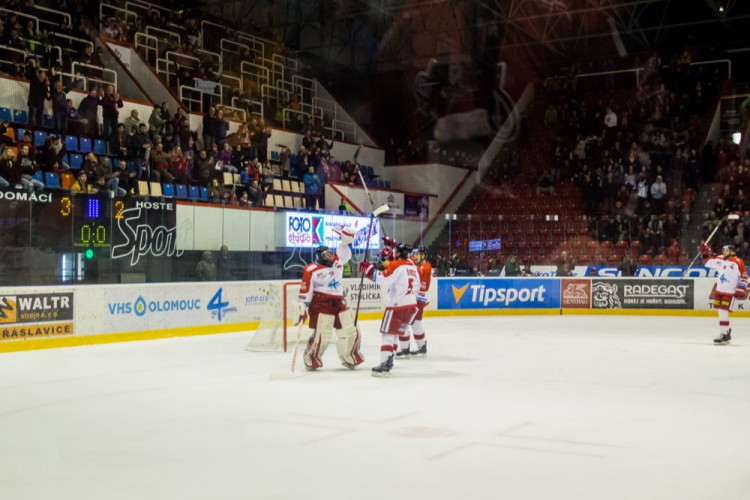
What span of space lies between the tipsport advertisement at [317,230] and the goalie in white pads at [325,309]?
6141mm

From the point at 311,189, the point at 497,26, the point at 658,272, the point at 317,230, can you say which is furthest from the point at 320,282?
the point at 497,26

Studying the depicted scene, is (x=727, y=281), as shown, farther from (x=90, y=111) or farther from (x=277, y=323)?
(x=90, y=111)

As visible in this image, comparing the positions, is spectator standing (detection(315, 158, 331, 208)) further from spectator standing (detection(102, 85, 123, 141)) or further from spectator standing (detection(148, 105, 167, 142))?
spectator standing (detection(102, 85, 123, 141))

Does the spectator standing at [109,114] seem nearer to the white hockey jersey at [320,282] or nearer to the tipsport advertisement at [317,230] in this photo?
the tipsport advertisement at [317,230]

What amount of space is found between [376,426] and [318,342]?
3642mm

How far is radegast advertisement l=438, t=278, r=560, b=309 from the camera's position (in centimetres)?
2062

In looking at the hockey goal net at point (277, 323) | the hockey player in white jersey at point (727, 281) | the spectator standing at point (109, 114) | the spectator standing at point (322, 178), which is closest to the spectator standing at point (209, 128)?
the spectator standing at point (109, 114)

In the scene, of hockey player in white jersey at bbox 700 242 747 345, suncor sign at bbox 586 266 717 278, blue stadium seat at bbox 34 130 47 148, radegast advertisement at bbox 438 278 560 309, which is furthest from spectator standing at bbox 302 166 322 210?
hockey player in white jersey at bbox 700 242 747 345

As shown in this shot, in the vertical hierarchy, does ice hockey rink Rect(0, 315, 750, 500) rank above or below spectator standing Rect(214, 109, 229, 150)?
below

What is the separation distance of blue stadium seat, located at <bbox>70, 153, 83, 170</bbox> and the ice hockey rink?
6111 millimetres

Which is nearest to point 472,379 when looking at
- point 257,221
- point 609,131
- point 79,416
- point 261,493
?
point 79,416

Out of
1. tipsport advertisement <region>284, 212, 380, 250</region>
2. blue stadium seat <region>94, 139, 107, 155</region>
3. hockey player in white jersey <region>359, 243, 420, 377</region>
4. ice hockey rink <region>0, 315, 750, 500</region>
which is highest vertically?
blue stadium seat <region>94, 139, 107, 155</region>

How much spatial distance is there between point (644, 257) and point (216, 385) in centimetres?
1402

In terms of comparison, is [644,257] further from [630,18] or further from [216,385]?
[216,385]
